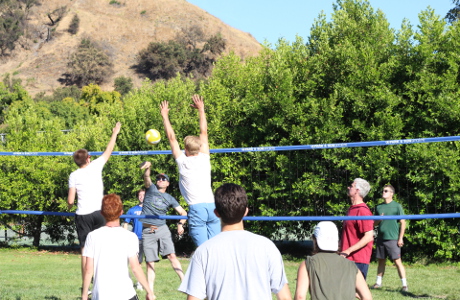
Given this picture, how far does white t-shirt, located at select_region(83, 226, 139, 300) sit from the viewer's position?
5215 mm

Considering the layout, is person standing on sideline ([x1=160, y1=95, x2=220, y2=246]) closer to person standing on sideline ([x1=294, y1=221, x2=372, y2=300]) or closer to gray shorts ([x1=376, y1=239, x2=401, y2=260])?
person standing on sideline ([x1=294, y1=221, x2=372, y2=300])

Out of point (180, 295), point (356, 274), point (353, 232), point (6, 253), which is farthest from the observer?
point (6, 253)

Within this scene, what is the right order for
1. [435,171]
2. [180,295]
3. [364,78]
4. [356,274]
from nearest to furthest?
[356,274], [180,295], [435,171], [364,78]

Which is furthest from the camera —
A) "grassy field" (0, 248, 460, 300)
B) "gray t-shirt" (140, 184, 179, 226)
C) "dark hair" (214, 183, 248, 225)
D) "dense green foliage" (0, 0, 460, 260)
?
"dense green foliage" (0, 0, 460, 260)

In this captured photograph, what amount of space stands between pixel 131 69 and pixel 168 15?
2695 cm

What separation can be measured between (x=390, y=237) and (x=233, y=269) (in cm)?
706

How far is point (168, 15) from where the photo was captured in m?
128

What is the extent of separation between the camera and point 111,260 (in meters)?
5.22

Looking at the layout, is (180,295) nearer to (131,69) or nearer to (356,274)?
(356,274)

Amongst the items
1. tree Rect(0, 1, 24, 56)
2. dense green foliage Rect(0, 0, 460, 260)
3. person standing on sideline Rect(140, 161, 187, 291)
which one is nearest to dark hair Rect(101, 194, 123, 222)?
person standing on sideline Rect(140, 161, 187, 291)

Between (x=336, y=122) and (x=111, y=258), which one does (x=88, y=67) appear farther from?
(x=111, y=258)

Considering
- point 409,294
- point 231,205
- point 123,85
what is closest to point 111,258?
point 231,205

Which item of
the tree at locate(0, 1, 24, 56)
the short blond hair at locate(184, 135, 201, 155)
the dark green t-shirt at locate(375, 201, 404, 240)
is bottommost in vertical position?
the dark green t-shirt at locate(375, 201, 404, 240)

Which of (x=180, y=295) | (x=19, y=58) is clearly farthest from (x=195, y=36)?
(x=180, y=295)
